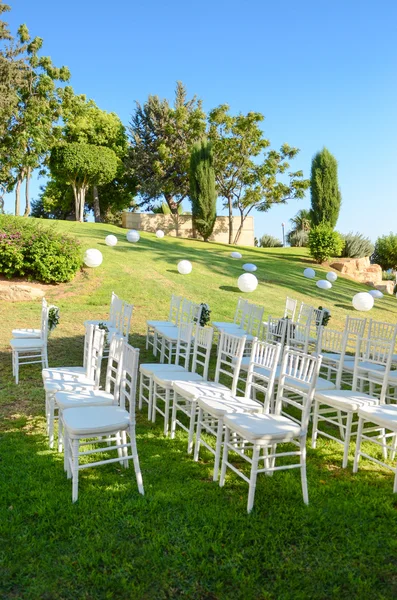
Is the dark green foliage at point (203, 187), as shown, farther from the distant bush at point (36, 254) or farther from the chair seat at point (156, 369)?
the chair seat at point (156, 369)

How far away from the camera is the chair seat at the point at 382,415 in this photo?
3458 millimetres

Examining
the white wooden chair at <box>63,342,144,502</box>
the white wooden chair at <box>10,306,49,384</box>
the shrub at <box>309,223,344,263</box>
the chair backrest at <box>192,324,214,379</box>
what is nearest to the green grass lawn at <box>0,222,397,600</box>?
the white wooden chair at <box>63,342,144,502</box>

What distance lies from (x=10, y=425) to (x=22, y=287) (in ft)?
22.1

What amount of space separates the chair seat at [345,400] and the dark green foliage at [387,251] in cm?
2193

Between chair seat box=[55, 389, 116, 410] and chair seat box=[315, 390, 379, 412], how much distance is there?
6.37ft

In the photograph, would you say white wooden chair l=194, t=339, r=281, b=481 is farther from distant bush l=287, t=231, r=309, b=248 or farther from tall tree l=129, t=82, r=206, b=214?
tall tree l=129, t=82, r=206, b=214

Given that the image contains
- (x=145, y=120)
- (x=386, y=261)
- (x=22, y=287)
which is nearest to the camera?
(x=22, y=287)

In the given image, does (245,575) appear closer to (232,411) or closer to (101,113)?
(232,411)

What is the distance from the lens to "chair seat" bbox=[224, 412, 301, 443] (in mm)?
3102

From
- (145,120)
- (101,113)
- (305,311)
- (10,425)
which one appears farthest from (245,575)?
(145,120)

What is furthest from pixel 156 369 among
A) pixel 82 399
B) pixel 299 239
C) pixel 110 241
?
pixel 299 239

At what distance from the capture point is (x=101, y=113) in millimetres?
28359

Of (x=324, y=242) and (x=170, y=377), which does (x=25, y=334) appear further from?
(x=324, y=242)

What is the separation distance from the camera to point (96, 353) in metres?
4.54
